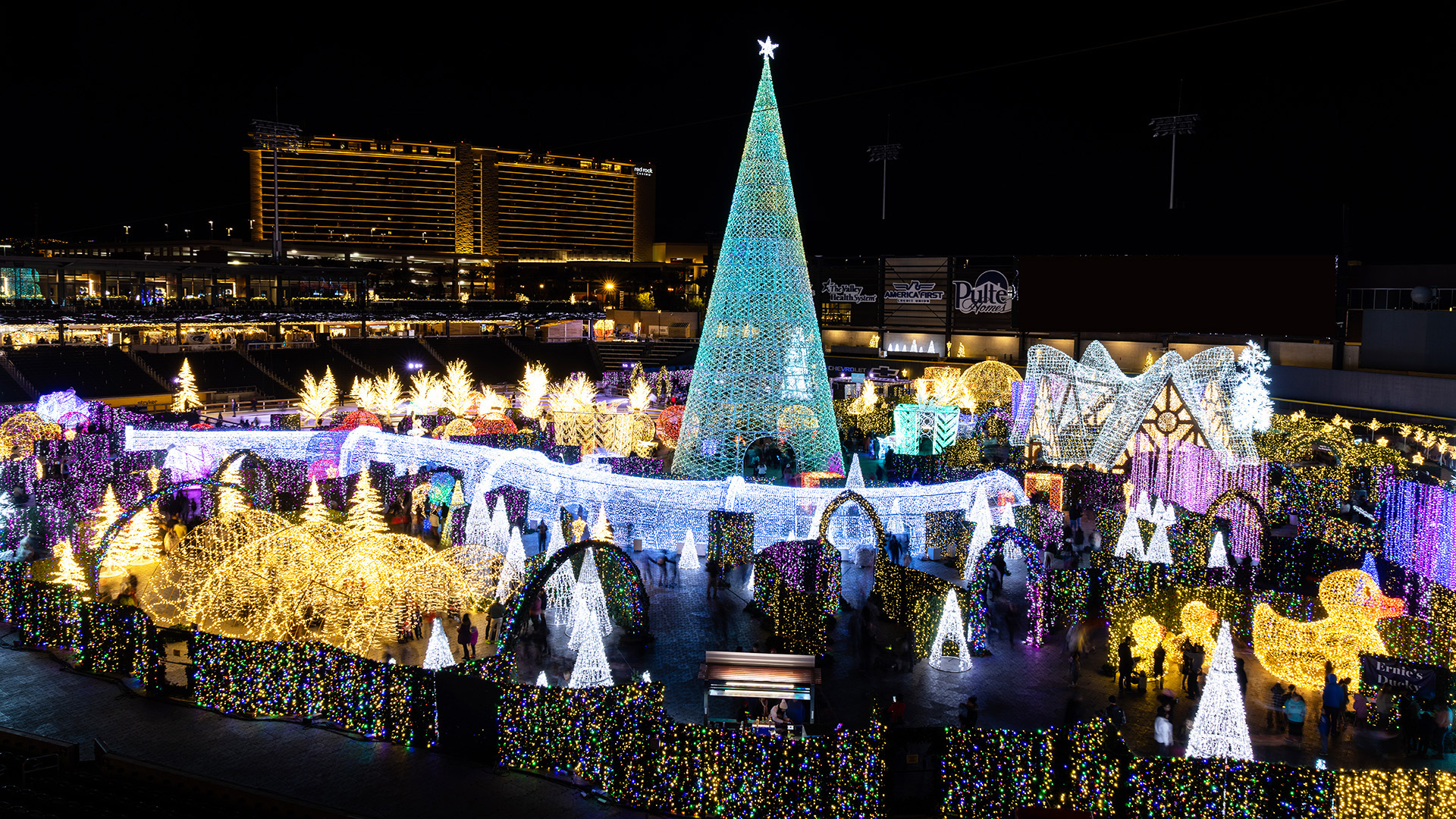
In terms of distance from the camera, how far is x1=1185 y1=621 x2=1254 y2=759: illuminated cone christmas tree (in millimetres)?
9203

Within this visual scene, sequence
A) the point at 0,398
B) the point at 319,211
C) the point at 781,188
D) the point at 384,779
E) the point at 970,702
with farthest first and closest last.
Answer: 1. the point at 319,211
2. the point at 0,398
3. the point at 781,188
4. the point at 970,702
5. the point at 384,779

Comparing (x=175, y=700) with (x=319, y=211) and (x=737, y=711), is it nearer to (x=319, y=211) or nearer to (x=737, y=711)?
(x=737, y=711)

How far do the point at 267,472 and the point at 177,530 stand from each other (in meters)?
1.94

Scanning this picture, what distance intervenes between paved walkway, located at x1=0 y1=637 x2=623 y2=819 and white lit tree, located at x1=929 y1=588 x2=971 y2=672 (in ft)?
16.9

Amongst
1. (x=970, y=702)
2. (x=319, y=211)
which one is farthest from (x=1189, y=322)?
(x=319, y=211)

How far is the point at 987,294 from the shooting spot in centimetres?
4881

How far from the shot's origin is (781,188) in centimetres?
1848

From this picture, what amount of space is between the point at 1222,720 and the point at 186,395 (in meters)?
32.1

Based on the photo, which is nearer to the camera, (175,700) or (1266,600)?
(175,700)

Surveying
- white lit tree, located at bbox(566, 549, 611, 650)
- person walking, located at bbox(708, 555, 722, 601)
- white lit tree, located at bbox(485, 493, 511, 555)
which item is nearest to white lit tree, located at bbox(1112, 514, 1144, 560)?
person walking, located at bbox(708, 555, 722, 601)

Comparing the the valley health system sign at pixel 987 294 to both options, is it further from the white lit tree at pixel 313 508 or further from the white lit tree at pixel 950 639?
the white lit tree at pixel 313 508

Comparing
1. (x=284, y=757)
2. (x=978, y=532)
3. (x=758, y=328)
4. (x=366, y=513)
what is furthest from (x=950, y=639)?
(x=366, y=513)

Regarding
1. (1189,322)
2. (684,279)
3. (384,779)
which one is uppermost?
(684,279)

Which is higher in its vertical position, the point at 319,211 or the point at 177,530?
the point at 319,211
